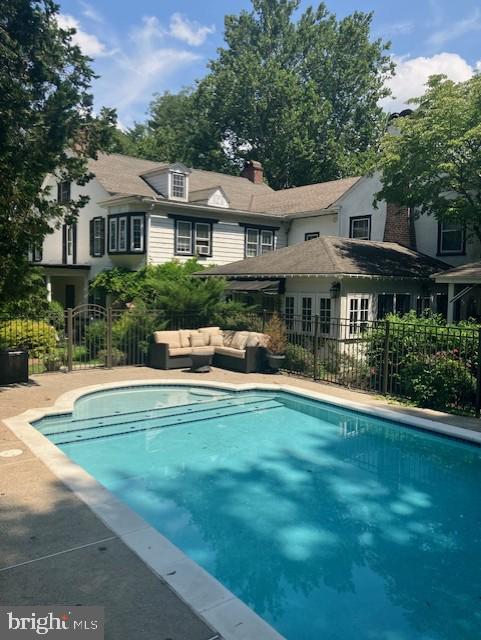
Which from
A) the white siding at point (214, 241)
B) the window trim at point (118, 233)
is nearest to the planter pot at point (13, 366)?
the white siding at point (214, 241)

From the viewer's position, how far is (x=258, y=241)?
25.1 metres

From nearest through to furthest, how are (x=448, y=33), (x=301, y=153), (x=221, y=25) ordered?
(x=448, y=33) → (x=301, y=153) → (x=221, y=25)

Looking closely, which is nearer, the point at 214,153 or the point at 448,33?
the point at 448,33

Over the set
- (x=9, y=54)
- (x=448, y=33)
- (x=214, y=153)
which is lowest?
(x=9, y=54)

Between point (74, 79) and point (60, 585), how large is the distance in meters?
13.6

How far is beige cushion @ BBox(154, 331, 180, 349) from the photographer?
1608 cm

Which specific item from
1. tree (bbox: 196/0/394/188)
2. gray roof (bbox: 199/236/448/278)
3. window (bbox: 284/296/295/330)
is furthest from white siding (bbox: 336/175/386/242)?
tree (bbox: 196/0/394/188)

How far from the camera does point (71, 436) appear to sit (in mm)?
9570

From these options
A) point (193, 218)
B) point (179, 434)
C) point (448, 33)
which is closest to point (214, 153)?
point (193, 218)

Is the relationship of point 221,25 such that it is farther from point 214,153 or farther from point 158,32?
point 158,32

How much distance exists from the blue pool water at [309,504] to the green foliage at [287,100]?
3234 cm

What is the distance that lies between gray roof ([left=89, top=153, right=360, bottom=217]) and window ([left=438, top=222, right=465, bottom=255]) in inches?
199

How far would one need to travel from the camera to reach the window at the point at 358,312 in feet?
57.4

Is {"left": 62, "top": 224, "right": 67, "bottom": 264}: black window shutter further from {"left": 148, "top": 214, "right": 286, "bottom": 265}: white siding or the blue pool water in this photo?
the blue pool water
